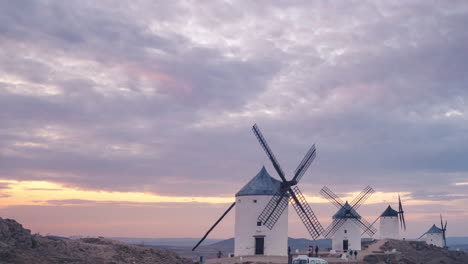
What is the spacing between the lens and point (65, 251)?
104 feet

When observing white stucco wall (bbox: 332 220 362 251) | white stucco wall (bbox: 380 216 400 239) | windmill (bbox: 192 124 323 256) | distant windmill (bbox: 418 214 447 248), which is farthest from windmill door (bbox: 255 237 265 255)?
distant windmill (bbox: 418 214 447 248)

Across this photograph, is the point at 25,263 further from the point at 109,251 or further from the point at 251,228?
the point at 251,228

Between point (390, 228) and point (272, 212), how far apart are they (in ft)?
135

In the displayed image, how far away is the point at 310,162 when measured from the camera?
2245 inches

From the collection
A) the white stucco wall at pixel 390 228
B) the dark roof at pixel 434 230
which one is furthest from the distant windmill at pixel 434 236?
the white stucco wall at pixel 390 228

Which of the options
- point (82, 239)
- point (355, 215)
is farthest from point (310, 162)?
point (82, 239)

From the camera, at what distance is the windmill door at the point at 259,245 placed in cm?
5147

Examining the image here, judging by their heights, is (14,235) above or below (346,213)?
below

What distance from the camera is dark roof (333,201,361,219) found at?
224 feet

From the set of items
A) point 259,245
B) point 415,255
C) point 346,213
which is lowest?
point 415,255

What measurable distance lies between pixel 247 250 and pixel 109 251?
20.1 m

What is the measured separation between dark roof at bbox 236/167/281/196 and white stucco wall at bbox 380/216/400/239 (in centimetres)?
3761

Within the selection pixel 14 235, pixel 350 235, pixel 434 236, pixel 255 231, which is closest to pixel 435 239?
pixel 434 236

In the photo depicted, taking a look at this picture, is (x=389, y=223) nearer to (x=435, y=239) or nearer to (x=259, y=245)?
(x=435, y=239)
